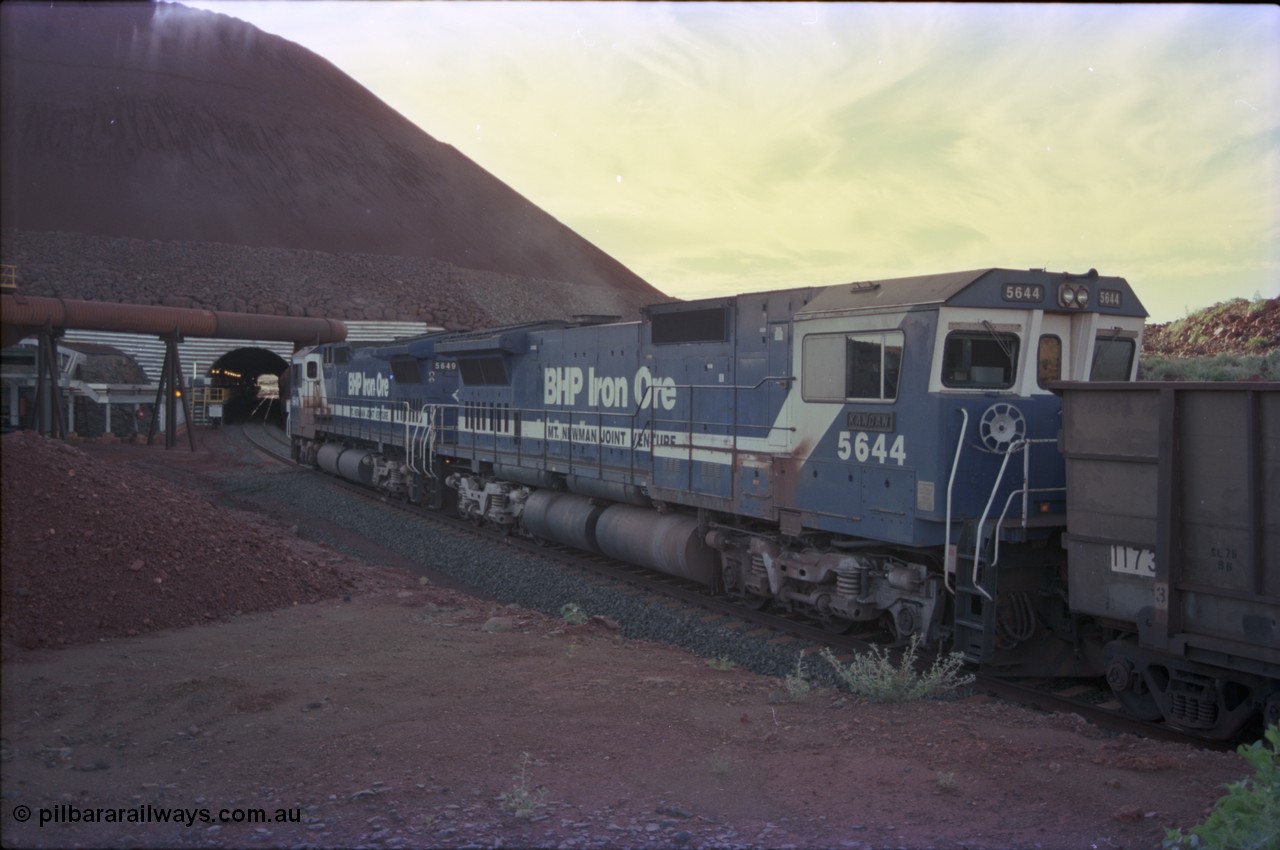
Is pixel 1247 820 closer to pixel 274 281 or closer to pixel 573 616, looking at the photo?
pixel 573 616

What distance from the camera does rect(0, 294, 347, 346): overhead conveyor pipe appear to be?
92.8 feet

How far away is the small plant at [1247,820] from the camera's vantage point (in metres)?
4.21

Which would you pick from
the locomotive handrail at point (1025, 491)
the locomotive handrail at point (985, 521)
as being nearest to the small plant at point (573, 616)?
the locomotive handrail at point (985, 521)

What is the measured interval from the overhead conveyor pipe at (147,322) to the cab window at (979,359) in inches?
1020

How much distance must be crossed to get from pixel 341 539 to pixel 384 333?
114 feet

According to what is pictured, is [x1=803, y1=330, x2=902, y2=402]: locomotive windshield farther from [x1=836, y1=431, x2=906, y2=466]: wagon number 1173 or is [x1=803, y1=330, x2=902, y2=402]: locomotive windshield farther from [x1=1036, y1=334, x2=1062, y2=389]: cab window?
[x1=1036, y1=334, x2=1062, y2=389]: cab window

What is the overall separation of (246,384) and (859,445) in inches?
2319

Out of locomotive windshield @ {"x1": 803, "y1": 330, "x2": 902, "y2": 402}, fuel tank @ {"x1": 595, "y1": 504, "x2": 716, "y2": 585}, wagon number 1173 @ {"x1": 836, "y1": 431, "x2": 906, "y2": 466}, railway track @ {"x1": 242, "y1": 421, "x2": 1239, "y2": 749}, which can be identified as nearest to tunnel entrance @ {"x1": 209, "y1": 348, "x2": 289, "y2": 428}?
railway track @ {"x1": 242, "y1": 421, "x2": 1239, "y2": 749}

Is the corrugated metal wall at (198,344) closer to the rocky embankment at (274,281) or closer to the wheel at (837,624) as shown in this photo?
the rocky embankment at (274,281)

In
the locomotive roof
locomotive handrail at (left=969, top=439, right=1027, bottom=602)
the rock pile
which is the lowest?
locomotive handrail at (left=969, top=439, right=1027, bottom=602)

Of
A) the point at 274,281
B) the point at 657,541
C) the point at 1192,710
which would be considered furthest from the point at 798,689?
the point at 274,281

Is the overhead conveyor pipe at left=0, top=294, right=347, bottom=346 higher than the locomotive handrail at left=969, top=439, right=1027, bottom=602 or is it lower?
higher

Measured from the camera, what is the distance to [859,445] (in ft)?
30.9

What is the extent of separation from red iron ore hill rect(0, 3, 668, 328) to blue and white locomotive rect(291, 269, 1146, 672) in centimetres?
4212
